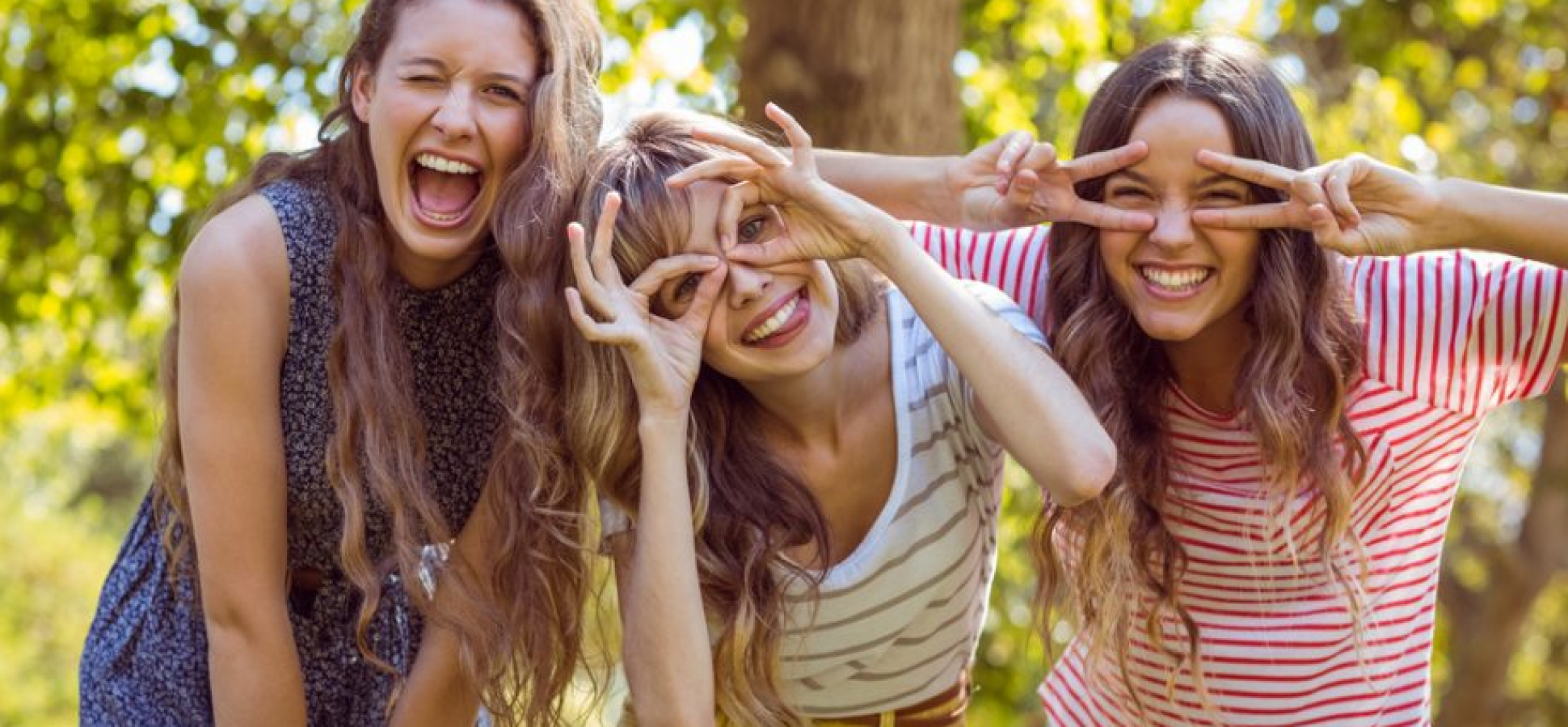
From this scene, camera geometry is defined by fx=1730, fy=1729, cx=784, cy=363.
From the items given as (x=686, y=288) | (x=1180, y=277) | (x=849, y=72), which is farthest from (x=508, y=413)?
(x=849, y=72)

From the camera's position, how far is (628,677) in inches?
126

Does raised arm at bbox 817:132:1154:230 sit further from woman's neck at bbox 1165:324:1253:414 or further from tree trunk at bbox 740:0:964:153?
tree trunk at bbox 740:0:964:153

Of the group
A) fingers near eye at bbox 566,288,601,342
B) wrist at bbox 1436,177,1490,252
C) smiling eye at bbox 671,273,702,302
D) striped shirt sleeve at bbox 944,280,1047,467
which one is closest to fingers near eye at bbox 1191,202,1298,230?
wrist at bbox 1436,177,1490,252

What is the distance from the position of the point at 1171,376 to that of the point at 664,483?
100 centimetres

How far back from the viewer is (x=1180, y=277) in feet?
10.1

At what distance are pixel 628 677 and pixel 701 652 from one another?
0.17m

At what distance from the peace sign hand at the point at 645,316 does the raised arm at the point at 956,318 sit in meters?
0.11

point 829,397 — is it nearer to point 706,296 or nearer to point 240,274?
point 706,296

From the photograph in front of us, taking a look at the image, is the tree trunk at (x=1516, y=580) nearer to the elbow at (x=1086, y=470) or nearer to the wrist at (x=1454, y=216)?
the wrist at (x=1454, y=216)

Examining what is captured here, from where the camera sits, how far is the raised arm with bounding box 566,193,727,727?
9.98 ft

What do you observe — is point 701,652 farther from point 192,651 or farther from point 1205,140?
point 1205,140

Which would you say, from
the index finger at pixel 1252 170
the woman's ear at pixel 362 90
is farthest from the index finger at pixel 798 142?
the woman's ear at pixel 362 90

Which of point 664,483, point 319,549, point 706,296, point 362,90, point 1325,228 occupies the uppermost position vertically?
point 362,90

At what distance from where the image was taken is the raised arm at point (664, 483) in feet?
9.98
